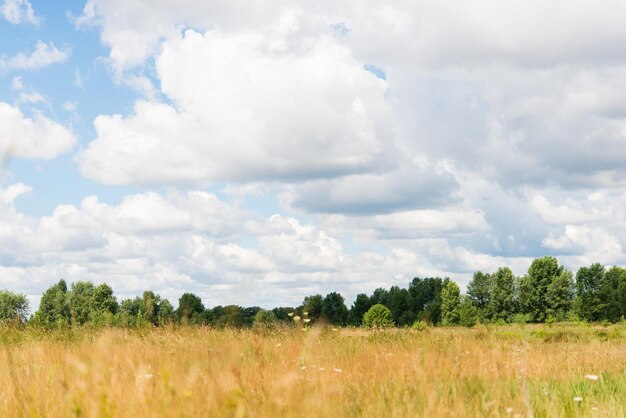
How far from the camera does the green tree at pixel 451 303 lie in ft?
255

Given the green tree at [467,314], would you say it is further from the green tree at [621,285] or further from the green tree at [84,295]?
the green tree at [84,295]

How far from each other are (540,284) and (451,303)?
35.4 feet

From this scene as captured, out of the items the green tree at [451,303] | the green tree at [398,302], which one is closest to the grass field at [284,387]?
the green tree at [451,303]

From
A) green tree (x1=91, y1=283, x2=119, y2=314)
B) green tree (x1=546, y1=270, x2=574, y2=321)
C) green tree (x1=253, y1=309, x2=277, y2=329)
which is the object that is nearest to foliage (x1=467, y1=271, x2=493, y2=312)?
green tree (x1=546, y1=270, x2=574, y2=321)

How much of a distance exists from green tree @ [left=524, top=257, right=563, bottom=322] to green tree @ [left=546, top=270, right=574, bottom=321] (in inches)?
26.5

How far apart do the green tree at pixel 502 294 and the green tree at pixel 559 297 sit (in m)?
5.44

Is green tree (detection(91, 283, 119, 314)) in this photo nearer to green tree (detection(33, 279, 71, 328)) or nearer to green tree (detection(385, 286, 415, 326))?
green tree (detection(33, 279, 71, 328))

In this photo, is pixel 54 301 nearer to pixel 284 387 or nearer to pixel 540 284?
pixel 540 284

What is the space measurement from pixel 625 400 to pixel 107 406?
5230mm

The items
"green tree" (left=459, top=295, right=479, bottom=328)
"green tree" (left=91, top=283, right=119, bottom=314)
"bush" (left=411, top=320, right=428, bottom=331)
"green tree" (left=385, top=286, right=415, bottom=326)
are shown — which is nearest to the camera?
"bush" (left=411, top=320, right=428, bottom=331)

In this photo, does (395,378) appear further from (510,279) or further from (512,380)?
(510,279)

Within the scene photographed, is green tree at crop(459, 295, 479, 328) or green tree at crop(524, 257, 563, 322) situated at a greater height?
green tree at crop(524, 257, 563, 322)

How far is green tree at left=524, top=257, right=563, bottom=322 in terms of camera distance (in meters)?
74.9

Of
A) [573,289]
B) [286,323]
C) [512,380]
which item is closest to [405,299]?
[573,289]
